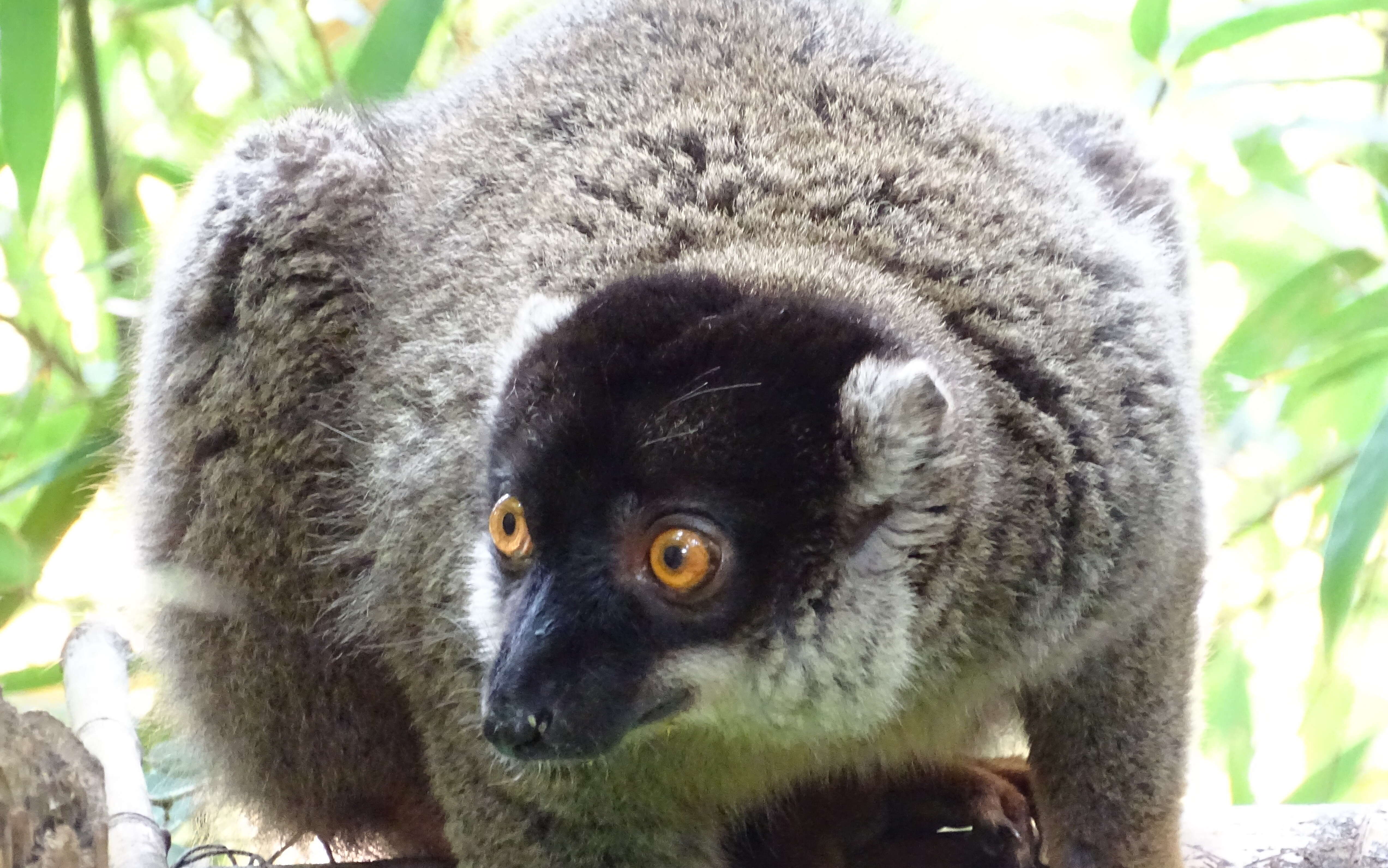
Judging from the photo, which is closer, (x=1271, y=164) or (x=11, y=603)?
(x=11, y=603)

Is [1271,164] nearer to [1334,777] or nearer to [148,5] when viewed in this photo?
[1334,777]

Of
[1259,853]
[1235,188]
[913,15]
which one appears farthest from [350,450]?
[1235,188]

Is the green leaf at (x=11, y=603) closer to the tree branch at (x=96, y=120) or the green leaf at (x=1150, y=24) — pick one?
the tree branch at (x=96, y=120)

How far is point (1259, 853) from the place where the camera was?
2.74 metres

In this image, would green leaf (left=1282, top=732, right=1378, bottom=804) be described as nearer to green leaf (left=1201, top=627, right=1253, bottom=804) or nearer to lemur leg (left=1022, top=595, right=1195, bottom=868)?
green leaf (left=1201, top=627, right=1253, bottom=804)

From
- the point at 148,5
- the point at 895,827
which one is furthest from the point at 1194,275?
the point at 148,5

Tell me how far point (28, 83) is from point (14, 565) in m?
1.12

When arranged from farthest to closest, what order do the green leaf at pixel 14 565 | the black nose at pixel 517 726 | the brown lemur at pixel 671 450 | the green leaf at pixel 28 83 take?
the green leaf at pixel 14 565 → the green leaf at pixel 28 83 → the brown lemur at pixel 671 450 → the black nose at pixel 517 726

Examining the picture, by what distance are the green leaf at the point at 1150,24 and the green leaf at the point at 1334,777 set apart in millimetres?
1989

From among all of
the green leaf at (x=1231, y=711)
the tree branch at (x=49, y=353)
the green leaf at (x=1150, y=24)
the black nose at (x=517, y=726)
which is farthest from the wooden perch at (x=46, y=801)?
the green leaf at (x=1150, y=24)

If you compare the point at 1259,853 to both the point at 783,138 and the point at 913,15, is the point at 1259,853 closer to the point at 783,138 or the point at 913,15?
the point at 783,138

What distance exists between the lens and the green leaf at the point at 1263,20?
3.60 m

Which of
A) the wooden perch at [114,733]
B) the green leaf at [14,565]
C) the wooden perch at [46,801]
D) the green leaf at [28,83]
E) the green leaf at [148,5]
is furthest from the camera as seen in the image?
the green leaf at [148,5]

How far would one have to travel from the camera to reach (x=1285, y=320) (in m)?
3.88
